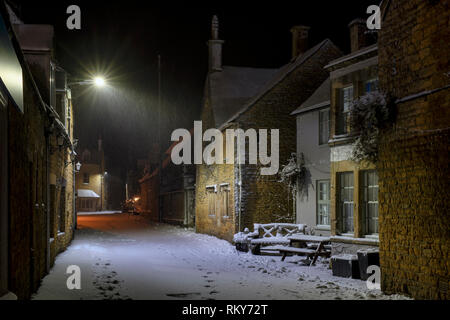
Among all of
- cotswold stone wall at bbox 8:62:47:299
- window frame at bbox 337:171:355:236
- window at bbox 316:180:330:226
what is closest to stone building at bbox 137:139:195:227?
window at bbox 316:180:330:226

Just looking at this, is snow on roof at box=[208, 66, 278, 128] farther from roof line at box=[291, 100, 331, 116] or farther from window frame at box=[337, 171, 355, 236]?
window frame at box=[337, 171, 355, 236]

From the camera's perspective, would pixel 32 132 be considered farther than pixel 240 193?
No

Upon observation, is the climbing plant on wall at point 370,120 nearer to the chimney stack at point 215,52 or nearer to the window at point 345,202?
the window at point 345,202

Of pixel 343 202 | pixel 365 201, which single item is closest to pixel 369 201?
pixel 365 201

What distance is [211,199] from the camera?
25234mm

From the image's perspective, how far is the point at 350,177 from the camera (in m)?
14.1

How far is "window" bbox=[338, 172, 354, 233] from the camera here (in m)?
14.2

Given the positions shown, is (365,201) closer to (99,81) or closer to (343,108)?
(343,108)

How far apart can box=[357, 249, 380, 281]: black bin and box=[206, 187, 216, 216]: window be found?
13.0m

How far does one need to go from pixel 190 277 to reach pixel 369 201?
5.43 meters

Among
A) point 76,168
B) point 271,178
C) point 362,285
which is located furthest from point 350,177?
point 76,168

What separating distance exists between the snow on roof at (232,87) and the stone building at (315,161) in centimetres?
618

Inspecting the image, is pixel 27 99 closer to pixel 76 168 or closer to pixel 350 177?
pixel 350 177

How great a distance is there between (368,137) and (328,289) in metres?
3.78
